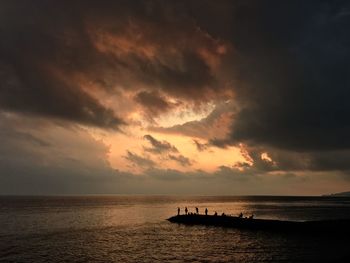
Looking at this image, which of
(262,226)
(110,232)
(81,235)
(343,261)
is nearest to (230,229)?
(262,226)

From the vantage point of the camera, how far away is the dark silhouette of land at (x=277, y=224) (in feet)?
216

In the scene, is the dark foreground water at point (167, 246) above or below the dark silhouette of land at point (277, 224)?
below

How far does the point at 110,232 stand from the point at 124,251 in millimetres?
22905

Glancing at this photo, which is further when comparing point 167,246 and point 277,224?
point 277,224

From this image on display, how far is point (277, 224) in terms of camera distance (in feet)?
239

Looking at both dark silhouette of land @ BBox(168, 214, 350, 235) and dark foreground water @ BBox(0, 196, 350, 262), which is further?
dark silhouette of land @ BBox(168, 214, 350, 235)

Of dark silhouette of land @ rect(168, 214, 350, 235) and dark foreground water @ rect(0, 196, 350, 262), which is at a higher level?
dark silhouette of land @ rect(168, 214, 350, 235)

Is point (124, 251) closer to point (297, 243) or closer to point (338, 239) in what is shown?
point (297, 243)

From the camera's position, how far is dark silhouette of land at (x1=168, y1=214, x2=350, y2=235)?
6569cm

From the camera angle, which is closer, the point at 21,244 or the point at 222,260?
the point at 222,260

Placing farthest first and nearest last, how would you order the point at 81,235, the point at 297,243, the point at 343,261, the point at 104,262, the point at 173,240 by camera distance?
the point at 81,235 < the point at 173,240 < the point at 297,243 < the point at 104,262 < the point at 343,261

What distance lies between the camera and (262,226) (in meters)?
74.3

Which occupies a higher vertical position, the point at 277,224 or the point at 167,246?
the point at 277,224

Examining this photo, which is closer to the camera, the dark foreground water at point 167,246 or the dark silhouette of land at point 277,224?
the dark foreground water at point 167,246
